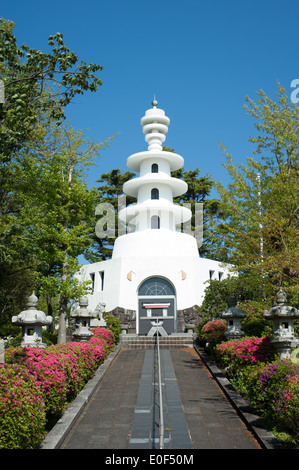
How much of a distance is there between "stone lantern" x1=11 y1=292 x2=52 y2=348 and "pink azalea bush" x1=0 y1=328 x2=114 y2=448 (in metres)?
0.67

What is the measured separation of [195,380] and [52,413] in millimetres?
5100

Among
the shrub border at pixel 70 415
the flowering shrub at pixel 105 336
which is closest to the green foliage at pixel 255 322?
the shrub border at pixel 70 415

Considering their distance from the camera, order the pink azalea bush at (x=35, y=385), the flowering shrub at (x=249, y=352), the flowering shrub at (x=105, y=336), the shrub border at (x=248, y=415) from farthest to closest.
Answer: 1. the flowering shrub at (x=105, y=336)
2. the flowering shrub at (x=249, y=352)
3. the shrub border at (x=248, y=415)
4. the pink azalea bush at (x=35, y=385)

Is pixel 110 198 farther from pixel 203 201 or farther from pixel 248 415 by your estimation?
pixel 248 415

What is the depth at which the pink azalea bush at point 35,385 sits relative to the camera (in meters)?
5.91

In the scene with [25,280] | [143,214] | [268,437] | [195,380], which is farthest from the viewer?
[143,214]

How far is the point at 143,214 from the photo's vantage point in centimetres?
2814

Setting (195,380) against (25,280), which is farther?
(25,280)

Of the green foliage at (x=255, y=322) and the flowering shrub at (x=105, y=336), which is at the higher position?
the green foliage at (x=255, y=322)

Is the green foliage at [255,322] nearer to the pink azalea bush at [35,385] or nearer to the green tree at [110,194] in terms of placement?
the pink azalea bush at [35,385]

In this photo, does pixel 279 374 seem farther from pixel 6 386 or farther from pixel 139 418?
pixel 6 386

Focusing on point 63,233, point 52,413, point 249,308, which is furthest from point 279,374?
point 63,233

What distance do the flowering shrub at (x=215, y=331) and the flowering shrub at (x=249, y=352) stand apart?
2925mm
